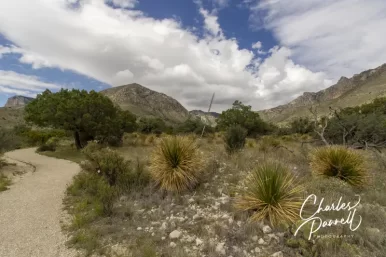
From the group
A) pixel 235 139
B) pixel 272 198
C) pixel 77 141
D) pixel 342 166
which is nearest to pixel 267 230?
pixel 272 198

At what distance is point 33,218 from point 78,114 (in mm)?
13434

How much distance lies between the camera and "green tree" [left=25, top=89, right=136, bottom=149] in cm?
1801

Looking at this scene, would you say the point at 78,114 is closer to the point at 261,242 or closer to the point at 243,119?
the point at 261,242

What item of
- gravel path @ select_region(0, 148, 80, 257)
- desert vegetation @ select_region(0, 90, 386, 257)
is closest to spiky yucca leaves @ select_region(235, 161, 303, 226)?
desert vegetation @ select_region(0, 90, 386, 257)

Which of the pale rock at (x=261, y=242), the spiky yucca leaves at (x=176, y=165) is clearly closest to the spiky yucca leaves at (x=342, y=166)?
the spiky yucca leaves at (x=176, y=165)

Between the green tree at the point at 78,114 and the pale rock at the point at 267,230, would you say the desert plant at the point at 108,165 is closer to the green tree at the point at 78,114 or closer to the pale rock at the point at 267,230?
the pale rock at the point at 267,230

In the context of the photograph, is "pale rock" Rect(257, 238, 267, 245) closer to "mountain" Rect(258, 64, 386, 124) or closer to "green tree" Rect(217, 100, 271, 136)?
"green tree" Rect(217, 100, 271, 136)

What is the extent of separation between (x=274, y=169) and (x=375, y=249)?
7.34 ft

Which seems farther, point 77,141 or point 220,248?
point 77,141

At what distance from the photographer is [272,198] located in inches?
213

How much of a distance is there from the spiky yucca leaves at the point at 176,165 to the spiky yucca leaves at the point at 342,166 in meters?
3.91

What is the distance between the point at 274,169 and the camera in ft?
19.1

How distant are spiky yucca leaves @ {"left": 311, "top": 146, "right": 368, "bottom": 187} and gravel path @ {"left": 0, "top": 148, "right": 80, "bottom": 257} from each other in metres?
7.33

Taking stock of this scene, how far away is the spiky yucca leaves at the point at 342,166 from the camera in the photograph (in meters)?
7.67
